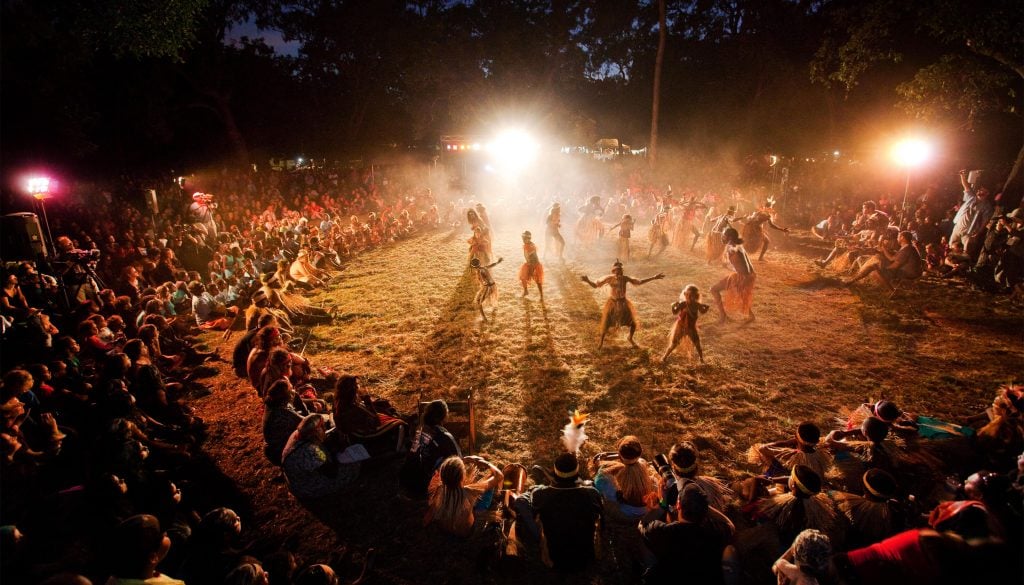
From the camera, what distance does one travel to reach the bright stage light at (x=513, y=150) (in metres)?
31.2

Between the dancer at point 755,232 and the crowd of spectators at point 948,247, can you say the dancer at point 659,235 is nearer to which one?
the dancer at point 755,232

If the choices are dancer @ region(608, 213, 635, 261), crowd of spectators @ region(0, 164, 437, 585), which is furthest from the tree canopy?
dancer @ region(608, 213, 635, 261)

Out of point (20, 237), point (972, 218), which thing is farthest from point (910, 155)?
point (20, 237)

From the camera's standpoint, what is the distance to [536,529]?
164 inches

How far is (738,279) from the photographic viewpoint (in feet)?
30.3

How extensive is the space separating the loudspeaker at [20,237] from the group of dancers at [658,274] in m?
10.2

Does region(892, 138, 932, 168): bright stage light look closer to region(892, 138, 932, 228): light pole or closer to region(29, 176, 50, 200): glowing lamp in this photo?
region(892, 138, 932, 228): light pole

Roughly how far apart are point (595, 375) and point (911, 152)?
13092 mm

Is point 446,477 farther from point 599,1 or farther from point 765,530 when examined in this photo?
point 599,1

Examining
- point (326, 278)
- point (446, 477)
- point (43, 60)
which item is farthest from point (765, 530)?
point (43, 60)

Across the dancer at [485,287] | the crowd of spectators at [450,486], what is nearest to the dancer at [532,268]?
the dancer at [485,287]

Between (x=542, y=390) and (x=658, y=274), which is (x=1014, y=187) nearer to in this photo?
(x=658, y=274)

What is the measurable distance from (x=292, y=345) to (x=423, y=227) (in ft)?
42.3

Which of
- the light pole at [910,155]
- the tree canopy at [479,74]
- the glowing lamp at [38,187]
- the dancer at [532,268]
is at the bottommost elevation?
the dancer at [532,268]
